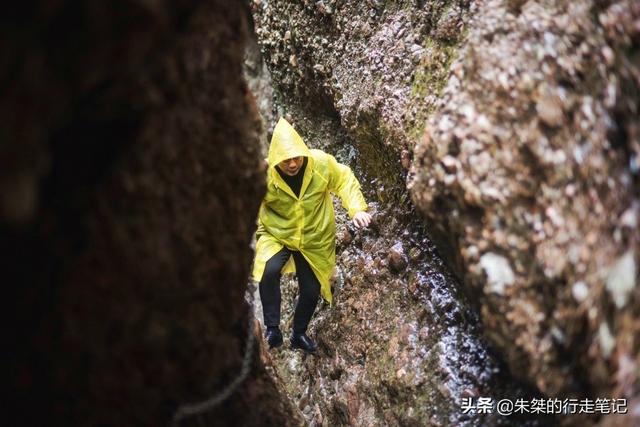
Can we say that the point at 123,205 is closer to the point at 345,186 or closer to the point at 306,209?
the point at 306,209

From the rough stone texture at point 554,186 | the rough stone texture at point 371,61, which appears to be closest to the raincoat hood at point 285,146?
the rough stone texture at point 371,61

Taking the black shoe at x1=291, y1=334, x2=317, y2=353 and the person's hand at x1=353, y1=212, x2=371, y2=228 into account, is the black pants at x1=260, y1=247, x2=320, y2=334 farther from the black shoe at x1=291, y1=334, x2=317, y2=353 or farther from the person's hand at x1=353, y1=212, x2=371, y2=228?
the person's hand at x1=353, y1=212, x2=371, y2=228

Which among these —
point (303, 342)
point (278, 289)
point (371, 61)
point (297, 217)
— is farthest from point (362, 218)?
point (371, 61)

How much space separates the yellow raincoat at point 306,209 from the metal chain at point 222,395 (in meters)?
1.25

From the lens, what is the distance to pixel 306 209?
203 inches

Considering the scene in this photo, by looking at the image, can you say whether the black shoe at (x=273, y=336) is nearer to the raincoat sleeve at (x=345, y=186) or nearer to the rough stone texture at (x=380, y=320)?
the rough stone texture at (x=380, y=320)

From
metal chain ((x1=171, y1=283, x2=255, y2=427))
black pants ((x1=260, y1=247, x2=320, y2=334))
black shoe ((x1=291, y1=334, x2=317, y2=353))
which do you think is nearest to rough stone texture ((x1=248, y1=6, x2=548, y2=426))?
black shoe ((x1=291, y1=334, x2=317, y2=353))

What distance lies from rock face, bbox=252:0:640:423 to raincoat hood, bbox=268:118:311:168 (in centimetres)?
111

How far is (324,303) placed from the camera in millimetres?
6270

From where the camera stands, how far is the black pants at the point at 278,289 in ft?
17.0

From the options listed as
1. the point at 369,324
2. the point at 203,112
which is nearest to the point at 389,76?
the point at 369,324

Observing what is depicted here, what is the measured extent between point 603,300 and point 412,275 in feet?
7.40

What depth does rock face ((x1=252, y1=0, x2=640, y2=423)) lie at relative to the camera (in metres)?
2.94

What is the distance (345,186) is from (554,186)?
2348mm
